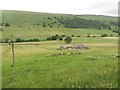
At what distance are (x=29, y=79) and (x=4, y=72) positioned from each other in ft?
17.3

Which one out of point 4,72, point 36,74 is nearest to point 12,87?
point 36,74

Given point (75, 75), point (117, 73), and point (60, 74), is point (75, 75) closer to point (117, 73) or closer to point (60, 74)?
point (60, 74)

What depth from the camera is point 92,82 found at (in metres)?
21.5

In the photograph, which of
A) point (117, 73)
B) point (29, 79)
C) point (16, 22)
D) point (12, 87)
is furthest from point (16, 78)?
point (16, 22)

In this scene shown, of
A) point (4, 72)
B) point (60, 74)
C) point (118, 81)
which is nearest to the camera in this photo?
point (118, 81)

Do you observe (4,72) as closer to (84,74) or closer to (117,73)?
(84,74)

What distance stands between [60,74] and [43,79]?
7.36ft

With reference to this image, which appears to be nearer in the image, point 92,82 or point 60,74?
point 92,82

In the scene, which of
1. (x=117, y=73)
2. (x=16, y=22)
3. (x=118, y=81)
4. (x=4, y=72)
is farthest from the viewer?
(x=16, y=22)

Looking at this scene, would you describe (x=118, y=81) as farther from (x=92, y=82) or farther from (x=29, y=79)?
(x=29, y=79)

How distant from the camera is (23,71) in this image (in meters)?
29.1

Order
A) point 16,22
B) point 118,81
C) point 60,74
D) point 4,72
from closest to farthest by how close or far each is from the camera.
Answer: point 118,81
point 60,74
point 4,72
point 16,22

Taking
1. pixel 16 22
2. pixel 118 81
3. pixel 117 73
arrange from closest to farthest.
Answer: pixel 118 81 < pixel 117 73 < pixel 16 22

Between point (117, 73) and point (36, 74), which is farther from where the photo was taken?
point (36, 74)
